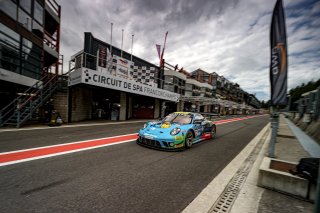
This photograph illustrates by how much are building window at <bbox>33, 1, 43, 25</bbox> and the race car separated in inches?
508

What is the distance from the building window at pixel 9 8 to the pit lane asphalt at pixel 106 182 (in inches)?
349

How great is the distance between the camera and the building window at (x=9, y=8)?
28.1 ft

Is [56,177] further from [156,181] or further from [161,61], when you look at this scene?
[161,61]

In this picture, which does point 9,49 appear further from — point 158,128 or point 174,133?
point 174,133

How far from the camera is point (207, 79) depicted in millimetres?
45312

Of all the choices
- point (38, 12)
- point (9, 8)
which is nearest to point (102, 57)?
point (38, 12)

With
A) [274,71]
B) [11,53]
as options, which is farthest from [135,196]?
[11,53]

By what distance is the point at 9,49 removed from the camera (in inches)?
352

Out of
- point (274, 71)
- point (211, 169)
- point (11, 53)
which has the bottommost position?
point (211, 169)

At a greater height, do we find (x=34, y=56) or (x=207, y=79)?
(x=207, y=79)

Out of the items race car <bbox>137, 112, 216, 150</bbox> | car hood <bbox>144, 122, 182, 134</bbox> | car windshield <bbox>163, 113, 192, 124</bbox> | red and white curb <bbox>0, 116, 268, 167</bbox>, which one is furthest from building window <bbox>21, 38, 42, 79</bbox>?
car windshield <bbox>163, 113, 192, 124</bbox>

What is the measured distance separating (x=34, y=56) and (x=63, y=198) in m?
12.8

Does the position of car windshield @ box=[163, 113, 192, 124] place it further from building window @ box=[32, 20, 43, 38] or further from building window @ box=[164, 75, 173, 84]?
building window @ box=[164, 75, 173, 84]

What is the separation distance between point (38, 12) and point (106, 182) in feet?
49.3
